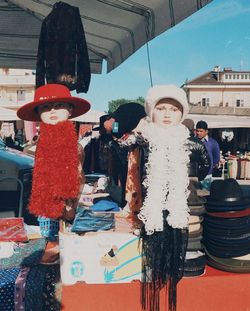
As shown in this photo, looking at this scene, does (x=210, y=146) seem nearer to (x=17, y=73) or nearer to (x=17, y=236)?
(x=17, y=236)

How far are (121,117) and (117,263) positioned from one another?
1962mm

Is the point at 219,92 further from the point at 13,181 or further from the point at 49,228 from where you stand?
the point at 49,228

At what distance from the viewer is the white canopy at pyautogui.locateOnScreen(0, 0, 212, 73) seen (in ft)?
12.4

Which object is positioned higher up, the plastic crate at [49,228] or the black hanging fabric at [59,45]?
the black hanging fabric at [59,45]

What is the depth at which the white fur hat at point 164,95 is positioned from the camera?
8.00 ft

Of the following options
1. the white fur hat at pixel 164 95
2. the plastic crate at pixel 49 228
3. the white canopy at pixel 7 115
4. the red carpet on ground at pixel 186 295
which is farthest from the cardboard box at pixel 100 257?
the white canopy at pixel 7 115

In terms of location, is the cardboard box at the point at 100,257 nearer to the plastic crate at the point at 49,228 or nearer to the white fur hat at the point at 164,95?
the white fur hat at the point at 164,95

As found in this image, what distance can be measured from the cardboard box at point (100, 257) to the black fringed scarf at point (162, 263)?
0.07 metres

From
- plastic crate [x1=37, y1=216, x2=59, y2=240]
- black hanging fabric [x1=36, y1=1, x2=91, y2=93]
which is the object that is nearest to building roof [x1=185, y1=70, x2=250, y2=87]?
black hanging fabric [x1=36, y1=1, x2=91, y2=93]

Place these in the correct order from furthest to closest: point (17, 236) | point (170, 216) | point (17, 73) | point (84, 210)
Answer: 1. point (17, 73)
2. point (17, 236)
3. point (84, 210)
4. point (170, 216)

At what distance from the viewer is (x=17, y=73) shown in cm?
5309

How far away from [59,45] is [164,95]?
183cm

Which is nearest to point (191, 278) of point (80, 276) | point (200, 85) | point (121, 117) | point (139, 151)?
point (80, 276)

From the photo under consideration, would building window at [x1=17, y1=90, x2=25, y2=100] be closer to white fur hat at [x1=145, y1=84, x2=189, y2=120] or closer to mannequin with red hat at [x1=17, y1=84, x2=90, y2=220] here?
mannequin with red hat at [x1=17, y1=84, x2=90, y2=220]
